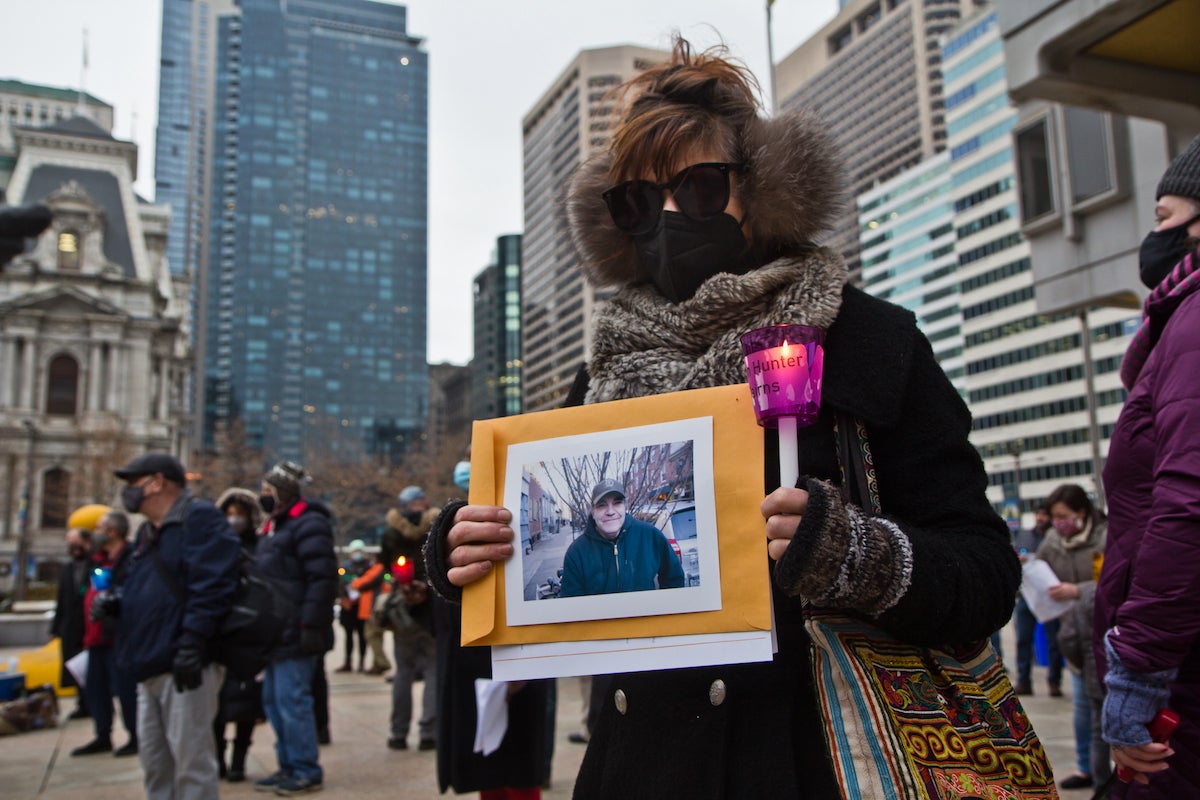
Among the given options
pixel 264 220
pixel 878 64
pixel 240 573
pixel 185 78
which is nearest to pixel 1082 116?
pixel 240 573

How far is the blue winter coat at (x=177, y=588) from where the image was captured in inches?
200

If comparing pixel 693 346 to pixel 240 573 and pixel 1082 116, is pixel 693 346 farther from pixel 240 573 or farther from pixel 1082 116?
pixel 1082 116

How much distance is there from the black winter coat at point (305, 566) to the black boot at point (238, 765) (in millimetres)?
1113

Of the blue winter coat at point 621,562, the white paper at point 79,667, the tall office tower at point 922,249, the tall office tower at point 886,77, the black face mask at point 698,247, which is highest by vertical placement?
the tall office tower at point 886,77

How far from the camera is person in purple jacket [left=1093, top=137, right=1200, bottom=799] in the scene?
74.9 inches

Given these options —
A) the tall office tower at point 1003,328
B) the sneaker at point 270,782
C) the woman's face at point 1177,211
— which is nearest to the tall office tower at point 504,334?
the tall office tower at point 1003,328

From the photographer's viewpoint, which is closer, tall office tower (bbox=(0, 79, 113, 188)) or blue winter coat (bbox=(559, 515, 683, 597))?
blue winter coat (bbox=(559, 515, 683, 597))

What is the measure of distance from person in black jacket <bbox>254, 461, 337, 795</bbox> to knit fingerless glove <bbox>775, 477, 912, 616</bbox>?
605cm

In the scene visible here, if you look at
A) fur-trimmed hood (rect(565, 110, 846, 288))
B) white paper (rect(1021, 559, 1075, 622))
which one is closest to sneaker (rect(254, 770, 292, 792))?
white paper (rect(1021, 559, 1075, 622))

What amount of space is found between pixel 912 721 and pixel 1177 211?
5.69ft

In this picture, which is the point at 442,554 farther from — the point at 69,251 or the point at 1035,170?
the point at 69,251

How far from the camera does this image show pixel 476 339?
17750cm

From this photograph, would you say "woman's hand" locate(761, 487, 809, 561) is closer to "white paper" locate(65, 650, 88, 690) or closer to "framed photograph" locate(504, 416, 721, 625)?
"framed photograph" locate(504, 416, 721, 625)

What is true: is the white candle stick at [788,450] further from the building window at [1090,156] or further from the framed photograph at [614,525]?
the building window at [1090,156]
